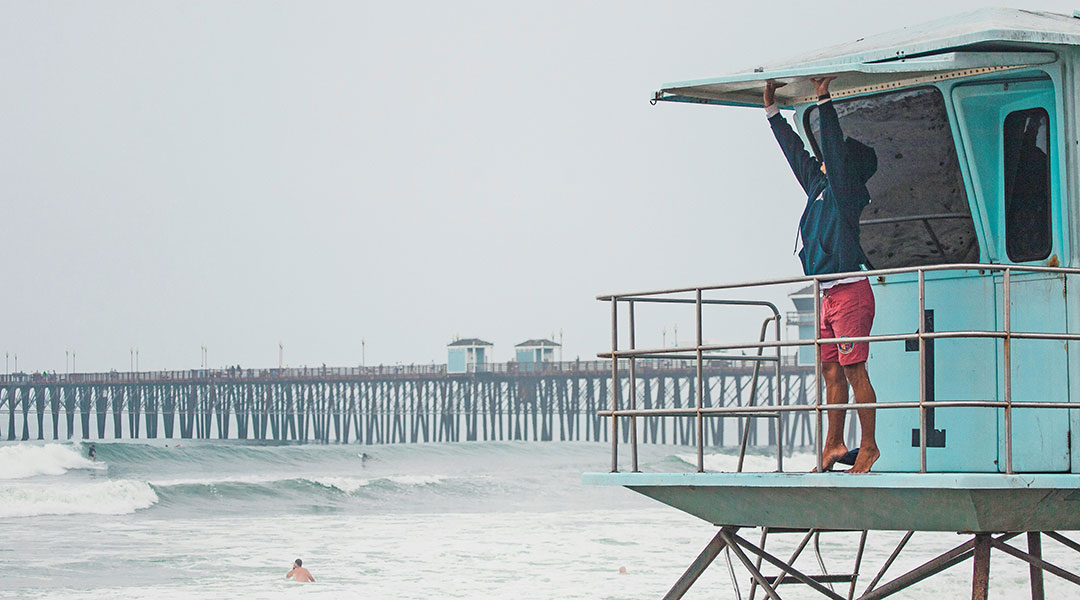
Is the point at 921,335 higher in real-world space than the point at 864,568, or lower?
higher

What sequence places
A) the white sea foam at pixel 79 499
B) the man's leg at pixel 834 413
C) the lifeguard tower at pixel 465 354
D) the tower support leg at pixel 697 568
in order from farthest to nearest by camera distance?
the lifeguard tower at pixel 465 354 < the white sea foam at pixel 79 499 < the tower support leg at pixel 697 568 < the man's leg at pixel 834 413

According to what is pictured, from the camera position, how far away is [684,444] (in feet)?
344

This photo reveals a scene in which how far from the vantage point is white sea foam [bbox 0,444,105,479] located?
6431 cm

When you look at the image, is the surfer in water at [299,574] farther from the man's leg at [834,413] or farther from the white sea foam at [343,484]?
the white sea foam at [343,484]

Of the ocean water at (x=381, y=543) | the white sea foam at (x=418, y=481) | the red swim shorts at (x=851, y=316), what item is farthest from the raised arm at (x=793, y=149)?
the white sea foam at (x=418, y=481)

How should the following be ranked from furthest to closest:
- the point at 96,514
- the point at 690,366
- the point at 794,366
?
1. the point at 690,366
2. the point at 794,366
3. the point at 96,514

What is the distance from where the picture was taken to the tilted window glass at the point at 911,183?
7844mm

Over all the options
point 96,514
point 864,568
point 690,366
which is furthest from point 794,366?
point 864,568

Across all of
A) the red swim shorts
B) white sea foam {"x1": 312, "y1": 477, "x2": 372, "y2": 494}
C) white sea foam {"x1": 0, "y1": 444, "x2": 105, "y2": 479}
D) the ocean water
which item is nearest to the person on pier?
the red swim shorts

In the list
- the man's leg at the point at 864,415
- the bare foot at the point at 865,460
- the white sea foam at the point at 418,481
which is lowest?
the white sea foam at the point at 418,481

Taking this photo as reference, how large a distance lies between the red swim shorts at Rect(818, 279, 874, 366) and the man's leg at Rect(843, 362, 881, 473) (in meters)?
0.05

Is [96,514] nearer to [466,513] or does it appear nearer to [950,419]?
[466,513]

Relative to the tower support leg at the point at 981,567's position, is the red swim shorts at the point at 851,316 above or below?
above

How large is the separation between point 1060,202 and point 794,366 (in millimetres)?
76041
